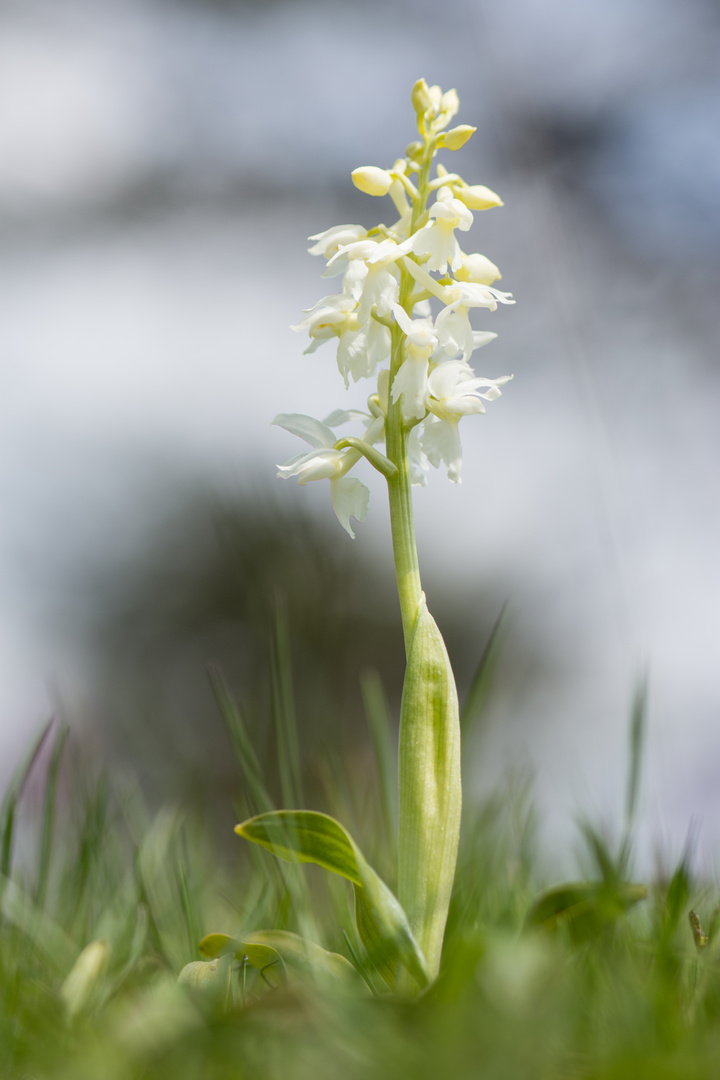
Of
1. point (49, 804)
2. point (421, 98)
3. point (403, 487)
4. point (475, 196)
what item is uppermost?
point (421, 98)

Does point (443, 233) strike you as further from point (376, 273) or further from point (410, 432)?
point (410, 432)

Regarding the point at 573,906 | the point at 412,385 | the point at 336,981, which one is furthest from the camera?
the point at 412,385

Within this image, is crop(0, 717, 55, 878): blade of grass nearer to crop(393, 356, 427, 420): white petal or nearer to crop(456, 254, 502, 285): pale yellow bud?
crop(393, 356, 427, 420): white petal

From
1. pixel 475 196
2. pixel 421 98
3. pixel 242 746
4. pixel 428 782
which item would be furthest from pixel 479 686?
pixel 421 98

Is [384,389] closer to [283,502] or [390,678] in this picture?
[283,502]

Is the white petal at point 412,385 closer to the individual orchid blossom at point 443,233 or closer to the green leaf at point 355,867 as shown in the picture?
the individual orchid blossom at point 443,233

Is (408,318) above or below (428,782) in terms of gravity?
above
